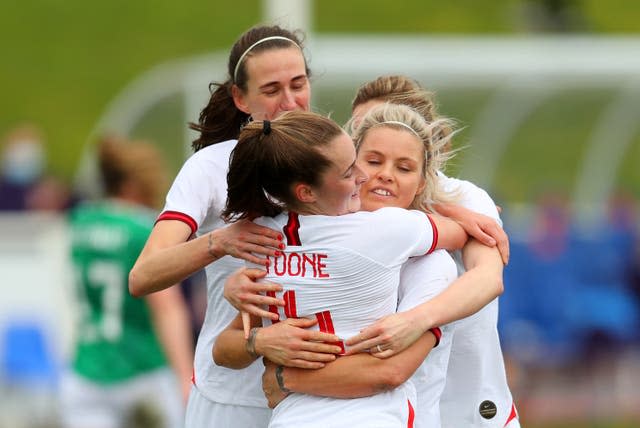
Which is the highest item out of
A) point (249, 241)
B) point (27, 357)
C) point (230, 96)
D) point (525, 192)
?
point (525, 192)

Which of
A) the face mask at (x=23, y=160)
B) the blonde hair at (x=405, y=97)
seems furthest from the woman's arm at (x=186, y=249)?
the face mask at (x=23, y=160)

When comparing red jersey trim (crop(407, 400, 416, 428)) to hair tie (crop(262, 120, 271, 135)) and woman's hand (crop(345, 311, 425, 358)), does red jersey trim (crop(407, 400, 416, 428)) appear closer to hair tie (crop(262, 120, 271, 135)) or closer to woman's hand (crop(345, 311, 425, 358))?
woman's hand (crop(345, 311, 425, 358))

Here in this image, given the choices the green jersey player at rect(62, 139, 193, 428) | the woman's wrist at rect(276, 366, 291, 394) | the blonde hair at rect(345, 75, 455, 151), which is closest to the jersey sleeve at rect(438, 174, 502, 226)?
the blonde hair at rect(345, 75, 455, 151)

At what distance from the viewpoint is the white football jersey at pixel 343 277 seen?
3.66m

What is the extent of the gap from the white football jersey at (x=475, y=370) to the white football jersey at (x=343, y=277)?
471 mm

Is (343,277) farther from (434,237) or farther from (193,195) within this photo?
(193,195)

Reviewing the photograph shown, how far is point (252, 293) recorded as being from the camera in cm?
373

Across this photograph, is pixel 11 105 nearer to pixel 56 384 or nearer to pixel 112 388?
pixel 56 384

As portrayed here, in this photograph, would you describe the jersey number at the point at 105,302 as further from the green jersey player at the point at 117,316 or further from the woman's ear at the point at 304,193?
the woman's ear at the point at 304,193

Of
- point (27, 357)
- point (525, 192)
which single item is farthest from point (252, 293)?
point (525, 192)

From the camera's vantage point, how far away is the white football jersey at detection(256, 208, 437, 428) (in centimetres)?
366

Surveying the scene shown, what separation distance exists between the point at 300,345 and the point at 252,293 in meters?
0.19

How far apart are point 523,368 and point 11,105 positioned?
17418 millimetres

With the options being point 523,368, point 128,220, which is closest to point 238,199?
point 128,220
